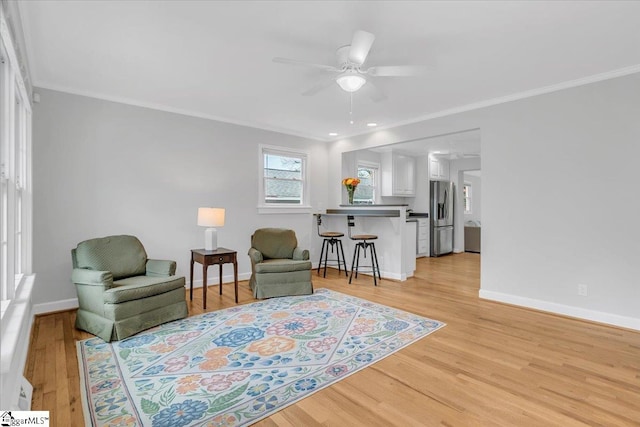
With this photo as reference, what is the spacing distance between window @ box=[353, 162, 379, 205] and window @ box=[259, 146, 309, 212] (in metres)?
1.53

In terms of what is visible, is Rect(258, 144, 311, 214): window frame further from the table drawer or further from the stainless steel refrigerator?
the stainless steel refrigerator

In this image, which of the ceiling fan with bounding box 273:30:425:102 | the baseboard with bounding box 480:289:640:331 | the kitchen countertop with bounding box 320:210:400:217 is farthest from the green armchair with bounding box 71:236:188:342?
the baseboard with bounding box 480:289:640:331

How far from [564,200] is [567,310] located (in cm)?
119

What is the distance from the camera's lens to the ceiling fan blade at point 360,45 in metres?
2.17

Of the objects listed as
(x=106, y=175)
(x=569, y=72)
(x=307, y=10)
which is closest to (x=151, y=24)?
(x=307, y=10)

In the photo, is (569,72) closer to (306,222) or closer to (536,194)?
(536,194)

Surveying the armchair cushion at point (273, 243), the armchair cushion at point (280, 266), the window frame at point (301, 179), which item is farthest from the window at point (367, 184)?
the armchair cushion at point (280, 266)

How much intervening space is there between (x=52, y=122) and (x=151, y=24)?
83.5 inches

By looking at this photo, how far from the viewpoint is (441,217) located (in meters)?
7.99

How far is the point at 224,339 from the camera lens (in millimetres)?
2906

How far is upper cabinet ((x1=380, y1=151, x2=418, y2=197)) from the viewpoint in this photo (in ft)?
24.2

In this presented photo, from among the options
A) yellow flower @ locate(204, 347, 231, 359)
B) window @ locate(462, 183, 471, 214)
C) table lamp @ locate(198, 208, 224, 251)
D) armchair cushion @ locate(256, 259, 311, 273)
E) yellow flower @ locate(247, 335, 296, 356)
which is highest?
window @ locate(462, 183, 471, 214)

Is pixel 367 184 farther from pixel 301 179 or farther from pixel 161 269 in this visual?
pixel 161 269

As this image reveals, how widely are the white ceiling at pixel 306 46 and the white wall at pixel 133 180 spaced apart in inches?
14.6
